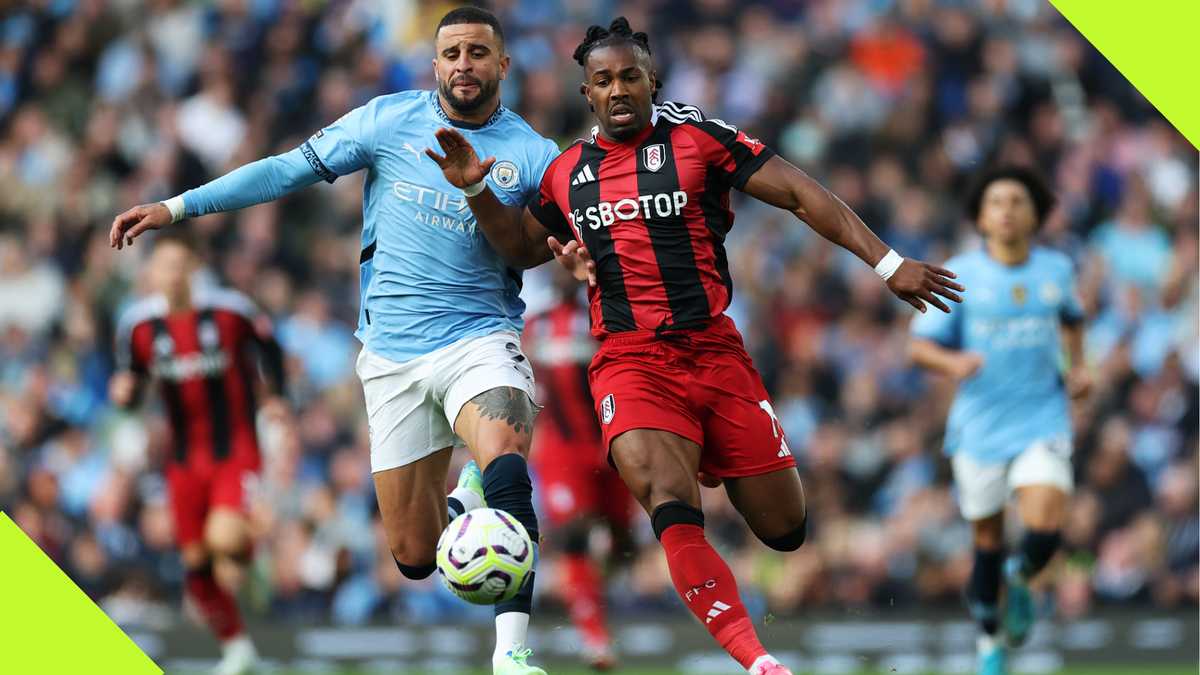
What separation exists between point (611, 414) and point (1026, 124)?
1052cm

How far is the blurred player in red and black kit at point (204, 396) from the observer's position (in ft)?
40.3

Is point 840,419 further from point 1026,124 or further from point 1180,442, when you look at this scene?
point 1026,124

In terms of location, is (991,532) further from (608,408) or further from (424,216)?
(424,216)

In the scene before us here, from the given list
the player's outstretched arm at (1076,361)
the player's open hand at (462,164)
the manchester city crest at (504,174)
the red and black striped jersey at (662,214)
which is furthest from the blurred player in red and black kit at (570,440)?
the player's open hand at (462,164)

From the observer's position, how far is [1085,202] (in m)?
16.8

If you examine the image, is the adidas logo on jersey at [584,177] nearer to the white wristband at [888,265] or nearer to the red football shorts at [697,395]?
the red football shorts at [697,395]

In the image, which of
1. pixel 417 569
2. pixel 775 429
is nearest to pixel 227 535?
pixel 417 569

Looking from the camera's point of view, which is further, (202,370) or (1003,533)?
(202,370)

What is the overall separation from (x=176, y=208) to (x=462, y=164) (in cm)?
134

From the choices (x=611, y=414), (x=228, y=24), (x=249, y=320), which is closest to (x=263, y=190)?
(x=611, y=414)

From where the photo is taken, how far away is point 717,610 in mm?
7773

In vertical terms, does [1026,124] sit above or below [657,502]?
above

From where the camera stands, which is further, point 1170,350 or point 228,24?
point 228,24

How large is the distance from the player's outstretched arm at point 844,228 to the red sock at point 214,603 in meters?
5.77
